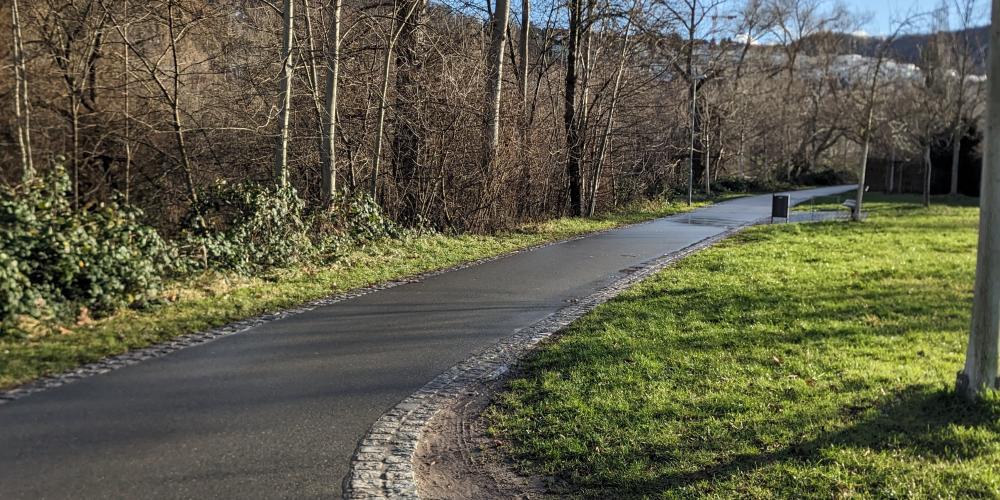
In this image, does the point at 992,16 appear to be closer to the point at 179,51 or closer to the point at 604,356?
the point at 604,356

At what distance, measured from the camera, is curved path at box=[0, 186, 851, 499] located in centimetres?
442

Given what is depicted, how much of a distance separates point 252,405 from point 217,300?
393 centimetres

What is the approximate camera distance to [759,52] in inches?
2151

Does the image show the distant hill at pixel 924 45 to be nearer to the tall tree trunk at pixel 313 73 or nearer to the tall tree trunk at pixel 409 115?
the tall tree trunk at pixel 409 115

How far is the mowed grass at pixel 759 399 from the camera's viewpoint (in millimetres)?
4391

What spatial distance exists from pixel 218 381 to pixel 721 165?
4701cm

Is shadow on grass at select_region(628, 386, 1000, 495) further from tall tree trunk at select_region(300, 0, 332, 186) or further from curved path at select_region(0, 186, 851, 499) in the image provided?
tall tree trunk at select_region(300, 0, 332, 186)

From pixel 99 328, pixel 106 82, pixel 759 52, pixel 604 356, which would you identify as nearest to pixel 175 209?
pixel 106 82

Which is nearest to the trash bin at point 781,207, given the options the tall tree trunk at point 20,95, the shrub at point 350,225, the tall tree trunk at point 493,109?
the tall tree trunk at point 493,109

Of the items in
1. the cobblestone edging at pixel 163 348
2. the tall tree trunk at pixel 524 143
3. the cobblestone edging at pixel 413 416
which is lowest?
the cobblestone edging at pixel 413 416

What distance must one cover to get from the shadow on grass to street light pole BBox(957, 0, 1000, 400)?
0.22 m

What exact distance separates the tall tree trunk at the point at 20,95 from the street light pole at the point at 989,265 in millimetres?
14182

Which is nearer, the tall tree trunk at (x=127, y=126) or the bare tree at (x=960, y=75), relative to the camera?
the tall tree trunk at (x=127, y=126)

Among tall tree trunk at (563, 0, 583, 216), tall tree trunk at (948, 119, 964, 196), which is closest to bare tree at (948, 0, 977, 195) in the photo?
tall tree trunk at (948, 119, 964, 196)
